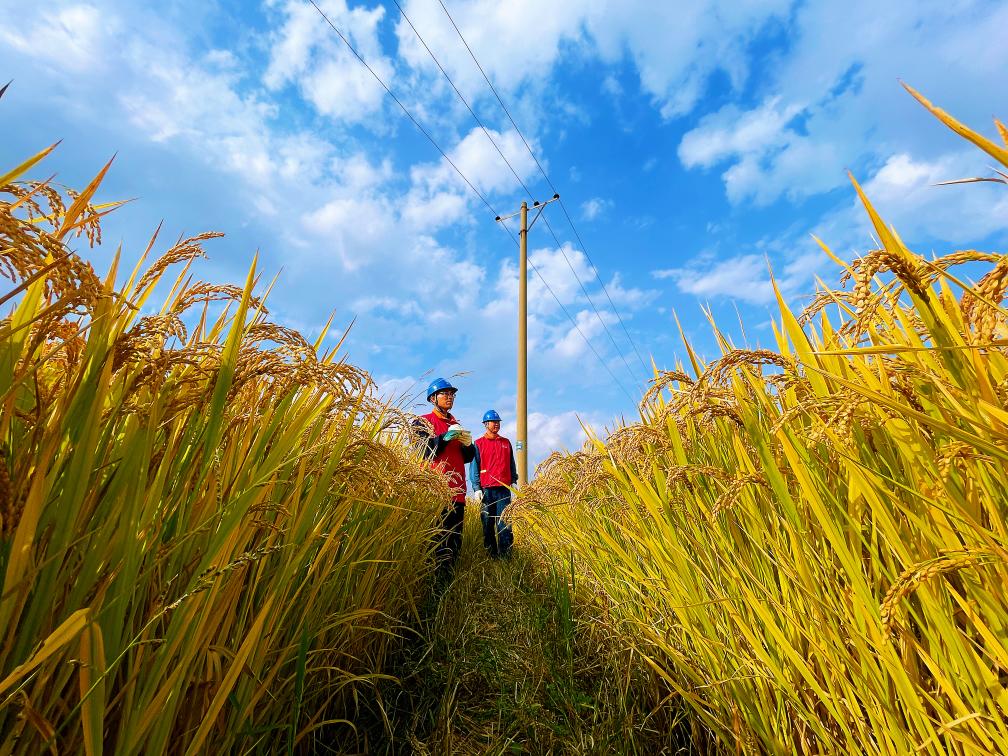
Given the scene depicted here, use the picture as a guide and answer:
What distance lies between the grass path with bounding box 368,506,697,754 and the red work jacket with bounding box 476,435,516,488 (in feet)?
12.1

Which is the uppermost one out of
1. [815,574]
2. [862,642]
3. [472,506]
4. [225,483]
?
[472,506]

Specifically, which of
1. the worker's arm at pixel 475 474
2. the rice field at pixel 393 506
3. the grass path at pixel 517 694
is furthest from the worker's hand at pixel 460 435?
the rice field at pixel 393 506

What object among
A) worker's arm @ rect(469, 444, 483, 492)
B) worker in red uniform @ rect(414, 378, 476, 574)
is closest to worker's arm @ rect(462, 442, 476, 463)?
worker in red uniform @ rect(414, 378, 476, 574)

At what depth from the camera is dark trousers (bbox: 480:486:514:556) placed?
613 cm

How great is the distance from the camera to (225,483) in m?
1.19

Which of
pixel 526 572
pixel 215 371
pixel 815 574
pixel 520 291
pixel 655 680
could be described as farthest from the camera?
pixel 520 291

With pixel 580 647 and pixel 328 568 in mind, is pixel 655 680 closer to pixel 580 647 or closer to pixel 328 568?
pixel 580 647

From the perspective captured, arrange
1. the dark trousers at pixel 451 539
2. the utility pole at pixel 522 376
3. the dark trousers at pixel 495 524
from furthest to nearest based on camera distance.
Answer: the utility pole at pixel 522 376 < the dark trousers at pixel 495 524 < the dark trousers at pixel 451 539

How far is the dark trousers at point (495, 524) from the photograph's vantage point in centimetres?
613

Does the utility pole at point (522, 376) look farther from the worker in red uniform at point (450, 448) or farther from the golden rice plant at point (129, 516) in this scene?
the golden rice plant at point (129, 516)

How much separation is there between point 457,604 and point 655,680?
187 cm

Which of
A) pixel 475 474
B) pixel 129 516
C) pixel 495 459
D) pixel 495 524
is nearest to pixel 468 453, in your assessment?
pixel 475 474

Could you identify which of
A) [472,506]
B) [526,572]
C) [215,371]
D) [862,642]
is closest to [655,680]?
[862,642]

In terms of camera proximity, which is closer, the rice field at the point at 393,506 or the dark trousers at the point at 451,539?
the rice field at the point at 393,506
